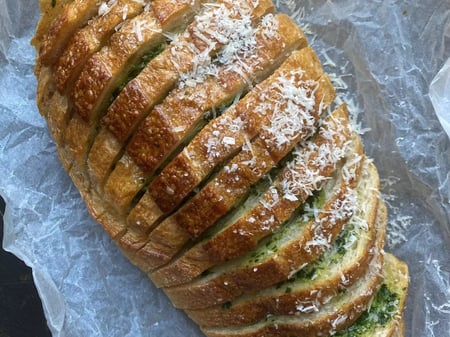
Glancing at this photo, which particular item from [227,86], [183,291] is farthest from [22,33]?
[183,291]

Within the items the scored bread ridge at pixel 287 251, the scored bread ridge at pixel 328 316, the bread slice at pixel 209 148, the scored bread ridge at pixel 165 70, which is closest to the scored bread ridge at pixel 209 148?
the bread slice at pixel 209 148

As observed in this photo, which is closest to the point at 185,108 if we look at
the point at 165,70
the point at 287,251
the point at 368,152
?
the point at 165,70

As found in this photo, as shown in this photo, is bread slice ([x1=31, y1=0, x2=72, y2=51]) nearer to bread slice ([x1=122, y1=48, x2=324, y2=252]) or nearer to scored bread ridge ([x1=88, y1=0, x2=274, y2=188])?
scored bread ridge ([x1=88, y1=0, x2=274, y2=188])

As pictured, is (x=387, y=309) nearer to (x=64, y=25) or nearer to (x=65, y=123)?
(x=65, y=123)

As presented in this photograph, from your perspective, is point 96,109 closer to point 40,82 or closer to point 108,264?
point 40,82

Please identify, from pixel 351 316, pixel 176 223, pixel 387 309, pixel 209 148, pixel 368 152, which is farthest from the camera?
pixel 368 152

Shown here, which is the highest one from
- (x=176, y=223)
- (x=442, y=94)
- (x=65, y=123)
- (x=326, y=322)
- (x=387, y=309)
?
(x=442, y=94)

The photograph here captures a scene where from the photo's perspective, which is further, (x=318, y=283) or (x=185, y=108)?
(x=318, y=283)
